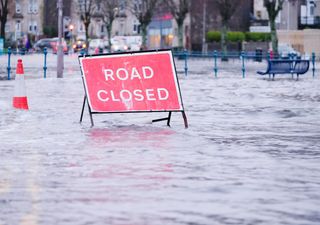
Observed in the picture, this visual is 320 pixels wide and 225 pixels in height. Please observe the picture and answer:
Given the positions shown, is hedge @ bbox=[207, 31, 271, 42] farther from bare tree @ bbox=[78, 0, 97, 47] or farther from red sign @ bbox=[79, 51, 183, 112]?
red sign @ bbox=[79, 51, 183, 112]

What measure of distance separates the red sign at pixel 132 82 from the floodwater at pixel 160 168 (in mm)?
417

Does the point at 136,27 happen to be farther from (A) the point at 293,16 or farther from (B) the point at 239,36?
(B) the point at 239,36

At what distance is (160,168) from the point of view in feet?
39.2

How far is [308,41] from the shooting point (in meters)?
87.3

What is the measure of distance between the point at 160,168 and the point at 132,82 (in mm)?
6012

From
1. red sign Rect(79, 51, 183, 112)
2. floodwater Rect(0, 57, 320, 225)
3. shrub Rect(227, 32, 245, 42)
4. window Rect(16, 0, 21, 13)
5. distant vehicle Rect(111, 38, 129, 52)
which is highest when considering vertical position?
window Rect(16, 0, 21, 13)

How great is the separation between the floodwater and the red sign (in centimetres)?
42

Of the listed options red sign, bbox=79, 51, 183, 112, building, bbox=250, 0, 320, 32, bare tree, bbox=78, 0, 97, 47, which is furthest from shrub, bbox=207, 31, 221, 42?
red sign, bbox=79, 51, 183, 112

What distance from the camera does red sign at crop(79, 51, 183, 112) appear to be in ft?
57.9

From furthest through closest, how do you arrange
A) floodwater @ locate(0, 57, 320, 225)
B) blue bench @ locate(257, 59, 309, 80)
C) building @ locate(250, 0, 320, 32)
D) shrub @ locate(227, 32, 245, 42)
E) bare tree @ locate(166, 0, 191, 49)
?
building @ locate(250, 0, 320, 32) < shrub @ locate(227, 32, 245, 42) < bare tree @ locate(166, 0, 191, 49) < blue bench @ locate(257, 59, 309, 80) < floodwater @ locate(0, 57, 320, 225)

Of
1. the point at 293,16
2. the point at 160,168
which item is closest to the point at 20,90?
the point at 160,168

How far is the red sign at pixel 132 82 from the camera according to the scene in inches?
695

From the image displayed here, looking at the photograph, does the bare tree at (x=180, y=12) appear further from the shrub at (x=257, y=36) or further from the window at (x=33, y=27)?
the window at (x=33, y=27)

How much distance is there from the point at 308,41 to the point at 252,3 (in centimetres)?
1303
